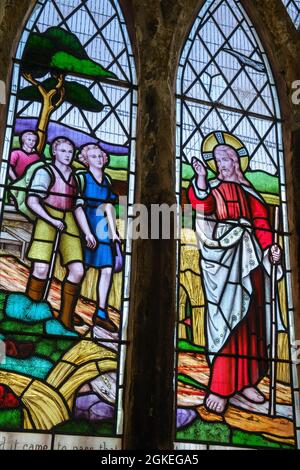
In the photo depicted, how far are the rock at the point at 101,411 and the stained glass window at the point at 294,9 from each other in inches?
188

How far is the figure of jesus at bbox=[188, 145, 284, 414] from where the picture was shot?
738 centimetres

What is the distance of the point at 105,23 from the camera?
859cm

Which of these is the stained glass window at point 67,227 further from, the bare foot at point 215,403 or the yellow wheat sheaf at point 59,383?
the bare foot at point 215,403

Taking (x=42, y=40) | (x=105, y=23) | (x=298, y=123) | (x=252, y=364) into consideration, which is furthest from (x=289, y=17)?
(x=252, y=364)

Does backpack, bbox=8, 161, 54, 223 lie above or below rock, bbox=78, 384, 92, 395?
above

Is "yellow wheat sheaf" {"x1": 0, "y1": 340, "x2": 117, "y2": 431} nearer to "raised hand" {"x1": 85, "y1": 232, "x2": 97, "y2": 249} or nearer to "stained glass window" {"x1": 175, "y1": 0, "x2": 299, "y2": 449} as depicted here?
"stained glass window" {"x1": 175, "y1": 0, "x2": 299, "y2": 449}

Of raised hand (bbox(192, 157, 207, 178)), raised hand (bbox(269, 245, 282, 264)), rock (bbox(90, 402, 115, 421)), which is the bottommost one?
rock (bbox(90, 402, 115, 421))

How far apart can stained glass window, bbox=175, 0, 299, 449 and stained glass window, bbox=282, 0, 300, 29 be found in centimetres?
56

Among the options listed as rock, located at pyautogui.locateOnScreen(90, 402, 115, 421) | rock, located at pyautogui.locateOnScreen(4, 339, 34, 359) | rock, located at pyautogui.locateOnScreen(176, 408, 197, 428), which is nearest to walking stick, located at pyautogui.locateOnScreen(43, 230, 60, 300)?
rock, located at pyautogui.locateOnScreen(4, 339, 34, 359)

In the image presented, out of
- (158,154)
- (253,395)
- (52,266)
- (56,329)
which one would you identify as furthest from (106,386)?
(158,154)

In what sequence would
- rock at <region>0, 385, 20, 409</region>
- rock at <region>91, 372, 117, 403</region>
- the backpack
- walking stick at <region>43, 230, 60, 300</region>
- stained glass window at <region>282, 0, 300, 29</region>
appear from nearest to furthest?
rock at <region>0, 385, 20, 409</region>
rock at <region>91, 372, 117, 403</region>
walking stick at <region>43, 230, 60, 300</region>
the backpack
stained glass window at <region>282, 0, 300, 29</region>

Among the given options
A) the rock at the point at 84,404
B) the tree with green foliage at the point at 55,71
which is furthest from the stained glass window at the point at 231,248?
the tree with green foliage at the point at 55,71

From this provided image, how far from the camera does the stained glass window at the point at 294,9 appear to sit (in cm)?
934

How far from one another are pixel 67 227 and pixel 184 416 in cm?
190
